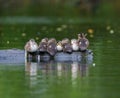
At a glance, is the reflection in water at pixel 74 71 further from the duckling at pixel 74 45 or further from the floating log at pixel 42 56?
the duckling at pixel 74 45

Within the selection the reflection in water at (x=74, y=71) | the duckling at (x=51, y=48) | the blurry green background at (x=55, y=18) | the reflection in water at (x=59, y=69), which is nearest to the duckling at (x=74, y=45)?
the duckling at (x=51, y=48)

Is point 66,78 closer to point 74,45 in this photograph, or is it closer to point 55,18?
point 74,45

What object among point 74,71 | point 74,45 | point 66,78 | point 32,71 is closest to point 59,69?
point 74,71

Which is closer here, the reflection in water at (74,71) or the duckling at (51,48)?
the reflection in water at (74,71)

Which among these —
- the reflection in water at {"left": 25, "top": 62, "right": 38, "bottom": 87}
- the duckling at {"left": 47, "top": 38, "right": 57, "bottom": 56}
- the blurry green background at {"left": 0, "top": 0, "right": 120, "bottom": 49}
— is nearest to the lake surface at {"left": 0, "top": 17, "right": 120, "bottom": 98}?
the reflection in water at {"left": 25, "top": 62, "right": 38, "bottom": 87}

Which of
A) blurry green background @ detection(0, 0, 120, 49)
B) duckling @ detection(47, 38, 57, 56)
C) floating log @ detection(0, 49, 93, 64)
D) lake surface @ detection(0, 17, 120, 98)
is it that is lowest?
lake surface @ detection(0, 17, 120, 98)

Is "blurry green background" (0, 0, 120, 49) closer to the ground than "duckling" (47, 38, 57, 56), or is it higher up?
higher up

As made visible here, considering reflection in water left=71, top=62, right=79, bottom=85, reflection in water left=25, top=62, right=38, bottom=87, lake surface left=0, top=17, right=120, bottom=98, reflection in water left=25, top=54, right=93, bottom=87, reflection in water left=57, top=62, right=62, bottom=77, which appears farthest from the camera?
reflection in water left=57, top=62, right=62, bottom=77

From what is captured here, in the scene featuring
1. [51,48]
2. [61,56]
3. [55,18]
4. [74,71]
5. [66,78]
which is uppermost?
[55,18]

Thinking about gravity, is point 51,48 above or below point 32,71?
above

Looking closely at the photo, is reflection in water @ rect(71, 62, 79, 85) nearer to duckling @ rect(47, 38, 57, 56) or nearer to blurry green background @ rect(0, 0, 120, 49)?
duckling @ rect(47, 38, 57, 56)

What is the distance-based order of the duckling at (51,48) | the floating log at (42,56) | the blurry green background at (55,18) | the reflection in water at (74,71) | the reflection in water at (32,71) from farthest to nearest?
the blurry green background at (55,18)
the floating log at (42,56)
the duckling at (51,48)
the reflection in water at (74,71)
the reflection in water at (32,71)

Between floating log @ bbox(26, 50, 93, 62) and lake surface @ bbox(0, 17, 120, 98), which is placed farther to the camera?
floating log @ bbox(26, 50, 93, 62)

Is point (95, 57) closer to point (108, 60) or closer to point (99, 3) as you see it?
point (108, 60)
